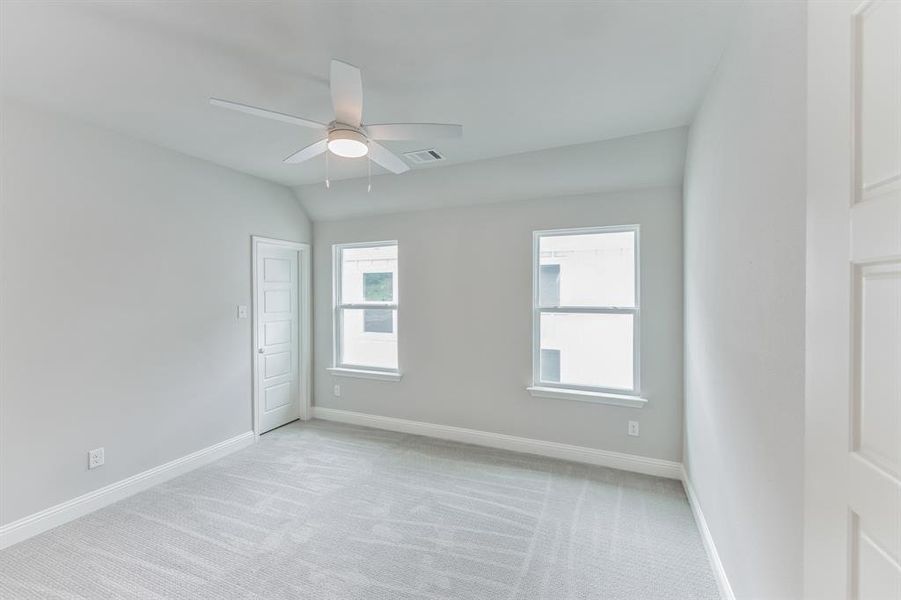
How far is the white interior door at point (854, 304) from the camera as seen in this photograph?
631 millimetres

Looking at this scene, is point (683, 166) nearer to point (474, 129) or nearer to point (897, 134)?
point (474, 129)

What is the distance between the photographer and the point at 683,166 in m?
2.94

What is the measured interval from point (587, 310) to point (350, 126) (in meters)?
2.52

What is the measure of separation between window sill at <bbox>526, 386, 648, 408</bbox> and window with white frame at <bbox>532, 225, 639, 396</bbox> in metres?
0.05

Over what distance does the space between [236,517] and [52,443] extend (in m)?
1.27

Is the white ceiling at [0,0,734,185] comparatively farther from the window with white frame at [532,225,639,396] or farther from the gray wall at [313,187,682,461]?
the window with white frame at [532,225,639,396]

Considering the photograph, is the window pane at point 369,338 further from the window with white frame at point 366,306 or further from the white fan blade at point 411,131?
the white fan blade at point 411,131

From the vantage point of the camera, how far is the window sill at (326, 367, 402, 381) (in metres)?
4.21

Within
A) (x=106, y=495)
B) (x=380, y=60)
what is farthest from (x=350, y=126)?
(x=106, y=495)

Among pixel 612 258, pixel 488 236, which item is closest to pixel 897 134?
pixel 612 258

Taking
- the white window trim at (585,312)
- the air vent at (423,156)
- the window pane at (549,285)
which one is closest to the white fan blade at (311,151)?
the air vent at (423,156)

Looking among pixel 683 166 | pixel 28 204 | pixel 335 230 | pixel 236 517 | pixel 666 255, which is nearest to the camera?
pixel 28 204

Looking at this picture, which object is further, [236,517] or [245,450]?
[245,450]

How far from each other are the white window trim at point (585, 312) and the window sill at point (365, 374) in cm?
149
